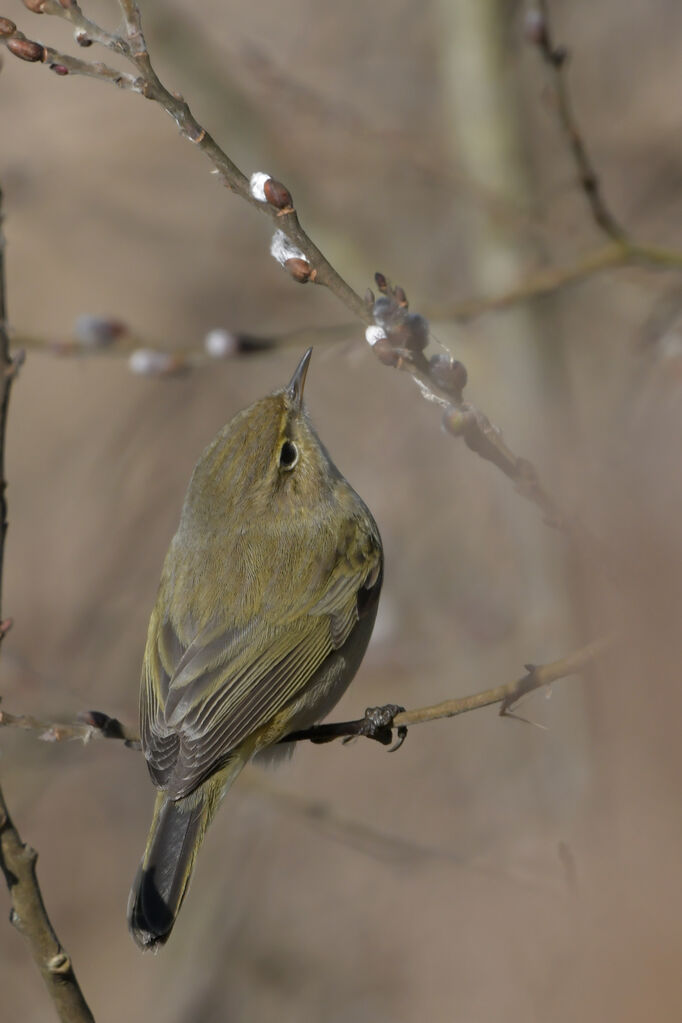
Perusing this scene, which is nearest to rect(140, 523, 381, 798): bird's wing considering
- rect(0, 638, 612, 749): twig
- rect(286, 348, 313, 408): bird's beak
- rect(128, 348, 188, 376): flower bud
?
rect(0, 638, 612, 749): twig

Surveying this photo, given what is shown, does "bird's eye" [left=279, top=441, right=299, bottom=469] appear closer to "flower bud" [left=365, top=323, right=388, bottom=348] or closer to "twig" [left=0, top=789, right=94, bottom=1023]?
"flower bud" [left=365, top=323, right=388, bottom=348]

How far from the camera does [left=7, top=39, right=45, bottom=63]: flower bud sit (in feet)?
7.93

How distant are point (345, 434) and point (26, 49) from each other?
531cm

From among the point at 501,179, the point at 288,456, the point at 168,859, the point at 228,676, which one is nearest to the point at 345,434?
the point at 501,179

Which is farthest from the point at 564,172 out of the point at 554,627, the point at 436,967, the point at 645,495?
the point at 645,495

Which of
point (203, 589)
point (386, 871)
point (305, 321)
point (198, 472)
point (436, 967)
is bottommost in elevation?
point (436, 967)

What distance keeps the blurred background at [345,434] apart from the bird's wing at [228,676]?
31.6 inches

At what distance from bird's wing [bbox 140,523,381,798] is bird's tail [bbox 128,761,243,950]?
8 centimetres

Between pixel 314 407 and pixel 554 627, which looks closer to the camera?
pixel 554 627

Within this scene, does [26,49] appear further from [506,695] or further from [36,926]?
[36,926]

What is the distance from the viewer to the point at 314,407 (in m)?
7.83

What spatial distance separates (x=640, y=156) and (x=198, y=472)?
11.8 ft

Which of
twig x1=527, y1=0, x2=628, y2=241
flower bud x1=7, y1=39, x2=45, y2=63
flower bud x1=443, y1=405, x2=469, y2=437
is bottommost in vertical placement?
flower bud x1=443, y1=405, x2=469, y2=437

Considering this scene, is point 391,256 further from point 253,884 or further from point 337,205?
point 253,884
